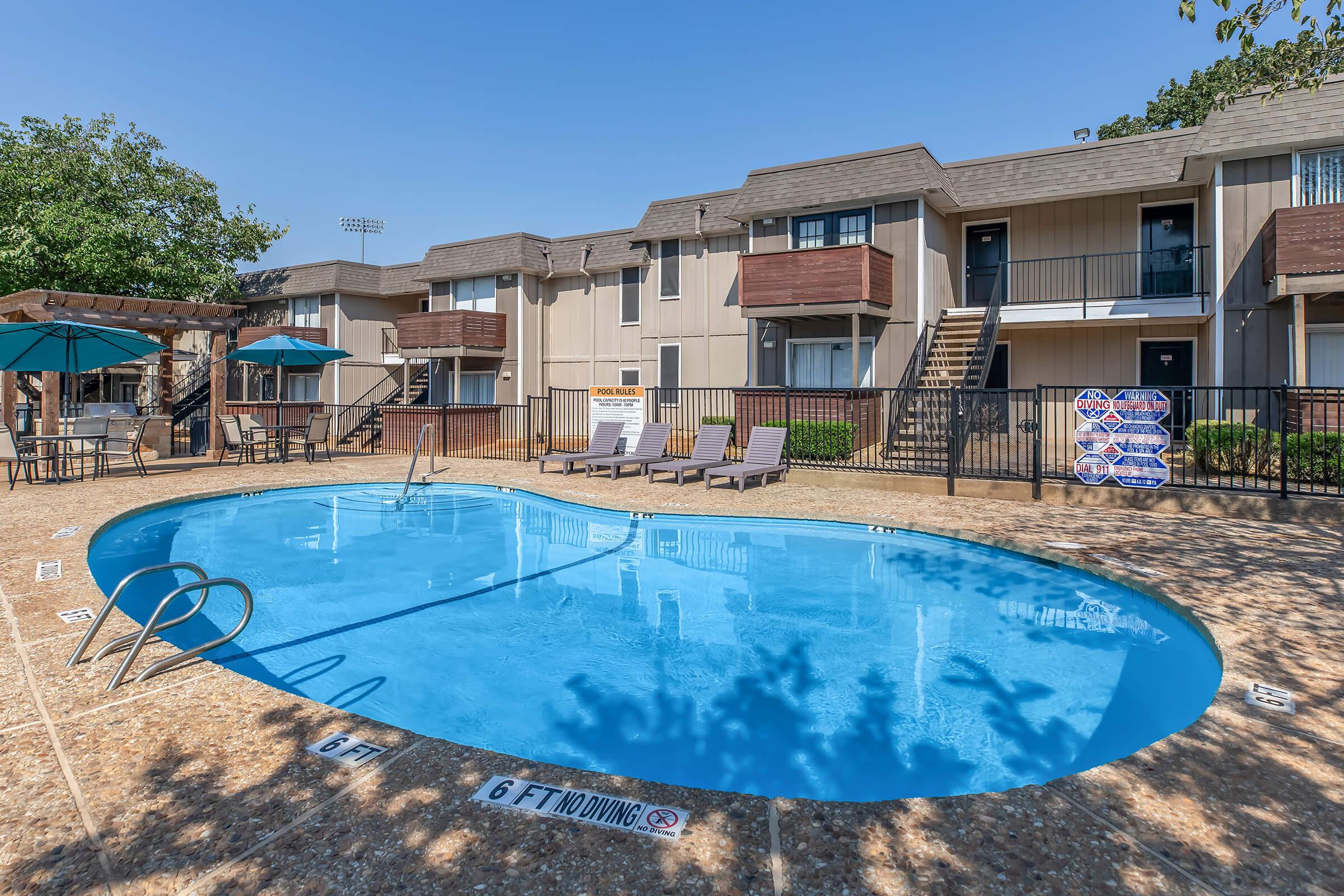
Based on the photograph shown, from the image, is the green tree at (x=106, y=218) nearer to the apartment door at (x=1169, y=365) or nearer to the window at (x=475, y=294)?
the window at (x=475, y=294)

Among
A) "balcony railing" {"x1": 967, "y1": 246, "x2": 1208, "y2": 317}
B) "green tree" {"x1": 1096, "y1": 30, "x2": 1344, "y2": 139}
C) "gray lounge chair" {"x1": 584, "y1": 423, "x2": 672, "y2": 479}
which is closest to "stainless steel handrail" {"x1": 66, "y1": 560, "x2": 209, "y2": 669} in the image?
"gray lounge chair" {"x1": 584, "y1": 423, "x2": 672, "y2": 479}

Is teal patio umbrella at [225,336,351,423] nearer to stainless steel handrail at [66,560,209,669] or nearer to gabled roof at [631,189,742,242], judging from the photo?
gabled roof at [631,189,742,242]

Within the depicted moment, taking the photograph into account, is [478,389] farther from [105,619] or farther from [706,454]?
[105,619]

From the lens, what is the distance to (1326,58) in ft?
23.3

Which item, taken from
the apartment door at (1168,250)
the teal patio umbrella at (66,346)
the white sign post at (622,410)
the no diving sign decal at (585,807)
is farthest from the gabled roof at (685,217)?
the no diving sign decal at (585,807)

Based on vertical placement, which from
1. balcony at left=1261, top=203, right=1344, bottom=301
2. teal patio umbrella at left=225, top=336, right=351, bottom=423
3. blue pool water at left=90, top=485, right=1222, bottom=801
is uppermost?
balcony at left=1261, top=203, right=1344, bottom=301

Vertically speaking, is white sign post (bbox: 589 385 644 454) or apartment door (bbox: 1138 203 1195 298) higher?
apartment door (bbox: 1138 203 1195 298)

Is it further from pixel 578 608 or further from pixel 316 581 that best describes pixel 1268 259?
pixel 316 581

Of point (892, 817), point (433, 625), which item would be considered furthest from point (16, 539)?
point (892, 817)

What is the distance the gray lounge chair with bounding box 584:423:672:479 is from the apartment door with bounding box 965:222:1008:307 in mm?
9851

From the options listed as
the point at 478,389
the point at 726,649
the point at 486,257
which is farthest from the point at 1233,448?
the point at 478,389

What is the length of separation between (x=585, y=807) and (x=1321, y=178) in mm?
18065

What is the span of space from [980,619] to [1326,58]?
6.61 meters

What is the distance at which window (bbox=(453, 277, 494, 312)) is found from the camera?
26109 millimetres
